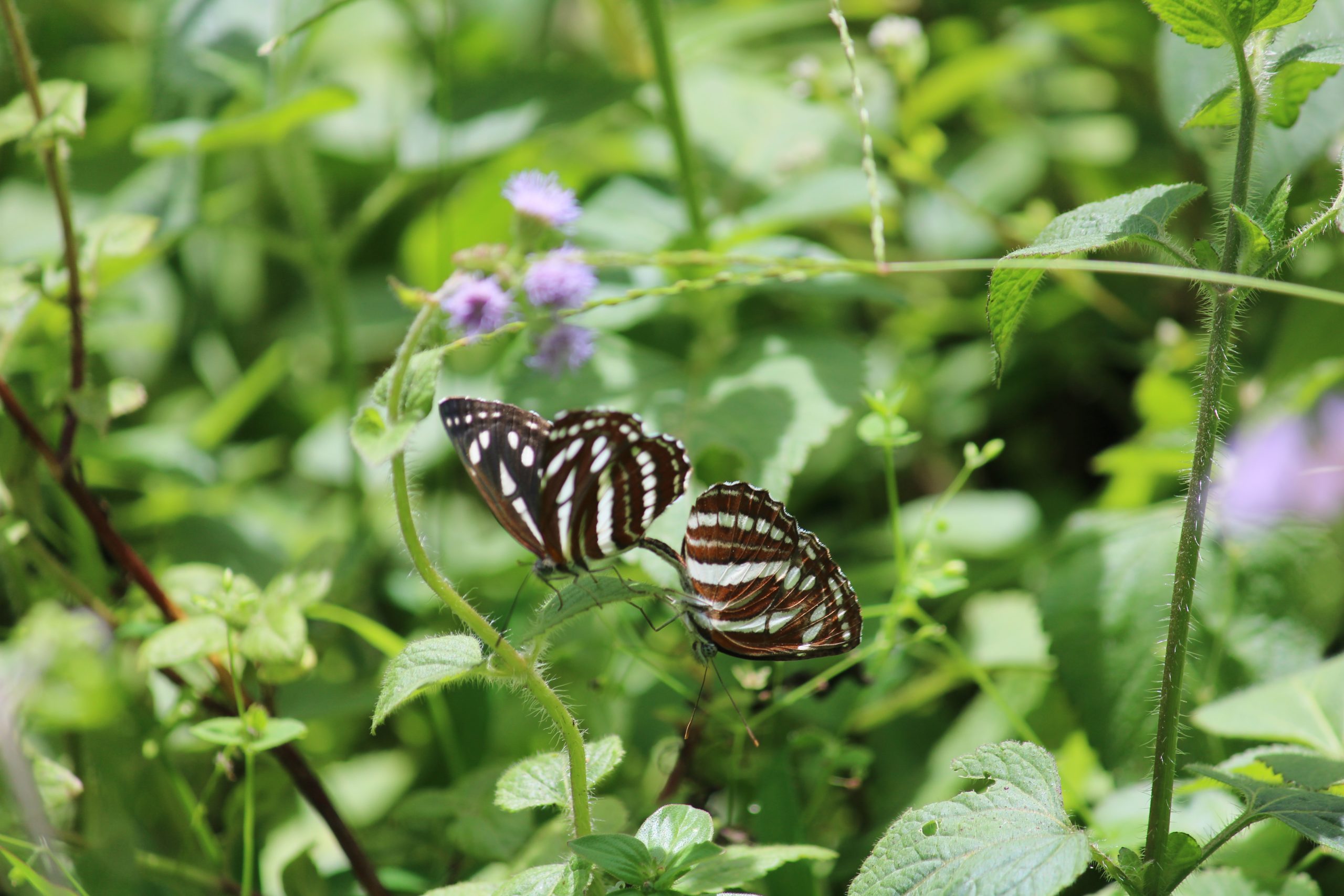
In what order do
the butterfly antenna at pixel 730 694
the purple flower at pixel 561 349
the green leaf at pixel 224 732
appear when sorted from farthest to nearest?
the purple flower at pixel 561 349
the butterfly antenna at pixel 730 694
the green leaf at pixel 224 732

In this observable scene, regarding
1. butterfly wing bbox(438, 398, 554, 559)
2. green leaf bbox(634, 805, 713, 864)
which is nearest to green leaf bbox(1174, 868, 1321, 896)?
green leaf bbox(634, 805, 713, 864)

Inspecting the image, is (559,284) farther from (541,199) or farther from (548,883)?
(548,883)

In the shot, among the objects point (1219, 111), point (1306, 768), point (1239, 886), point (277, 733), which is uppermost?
point (1219, 111)

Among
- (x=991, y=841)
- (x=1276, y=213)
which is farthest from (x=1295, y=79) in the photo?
(x=991, y=841)

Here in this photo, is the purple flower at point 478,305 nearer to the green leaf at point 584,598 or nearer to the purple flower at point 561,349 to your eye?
the purple flower at point 561,349

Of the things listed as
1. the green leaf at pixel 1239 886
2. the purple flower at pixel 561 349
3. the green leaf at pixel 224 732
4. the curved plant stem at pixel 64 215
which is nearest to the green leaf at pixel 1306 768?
the green leaf at pixel 1239 886
